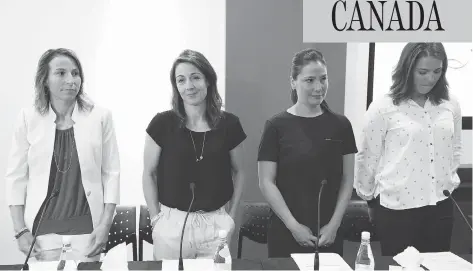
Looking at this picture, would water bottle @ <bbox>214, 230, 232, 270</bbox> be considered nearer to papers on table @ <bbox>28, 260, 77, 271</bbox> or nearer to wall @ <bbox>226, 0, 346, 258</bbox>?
papers on table @ <bbox>28, 260, 77, 271</bbox>

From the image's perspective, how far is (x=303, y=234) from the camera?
80.0 inches

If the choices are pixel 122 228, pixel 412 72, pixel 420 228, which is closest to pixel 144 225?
pixel 122 228

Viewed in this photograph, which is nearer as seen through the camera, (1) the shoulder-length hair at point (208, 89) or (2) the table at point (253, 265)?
(2) the table at point (253, 265)

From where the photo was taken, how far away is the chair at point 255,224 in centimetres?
258

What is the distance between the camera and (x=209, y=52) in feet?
9.18

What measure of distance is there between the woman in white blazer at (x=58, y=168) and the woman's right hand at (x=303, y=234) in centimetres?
91

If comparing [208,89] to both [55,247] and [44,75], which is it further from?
[55,247]

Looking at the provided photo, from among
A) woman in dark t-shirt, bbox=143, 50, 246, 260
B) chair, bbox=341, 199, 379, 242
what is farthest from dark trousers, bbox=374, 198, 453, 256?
woman in dark t-shirt, bbox=143, 50, 246, 260

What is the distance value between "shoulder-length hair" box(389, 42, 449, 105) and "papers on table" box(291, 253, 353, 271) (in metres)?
0.87

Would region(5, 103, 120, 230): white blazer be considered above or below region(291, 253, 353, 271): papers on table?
above

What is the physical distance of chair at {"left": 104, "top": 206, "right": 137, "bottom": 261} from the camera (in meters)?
2.49

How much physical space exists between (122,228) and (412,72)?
1798mm

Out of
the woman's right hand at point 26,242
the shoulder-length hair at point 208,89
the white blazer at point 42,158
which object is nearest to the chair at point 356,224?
the shoulder-length hair at point 208,89

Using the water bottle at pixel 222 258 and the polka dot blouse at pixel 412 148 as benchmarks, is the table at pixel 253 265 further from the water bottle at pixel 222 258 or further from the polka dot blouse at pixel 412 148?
the polka dot blouse at pixel 412 148
